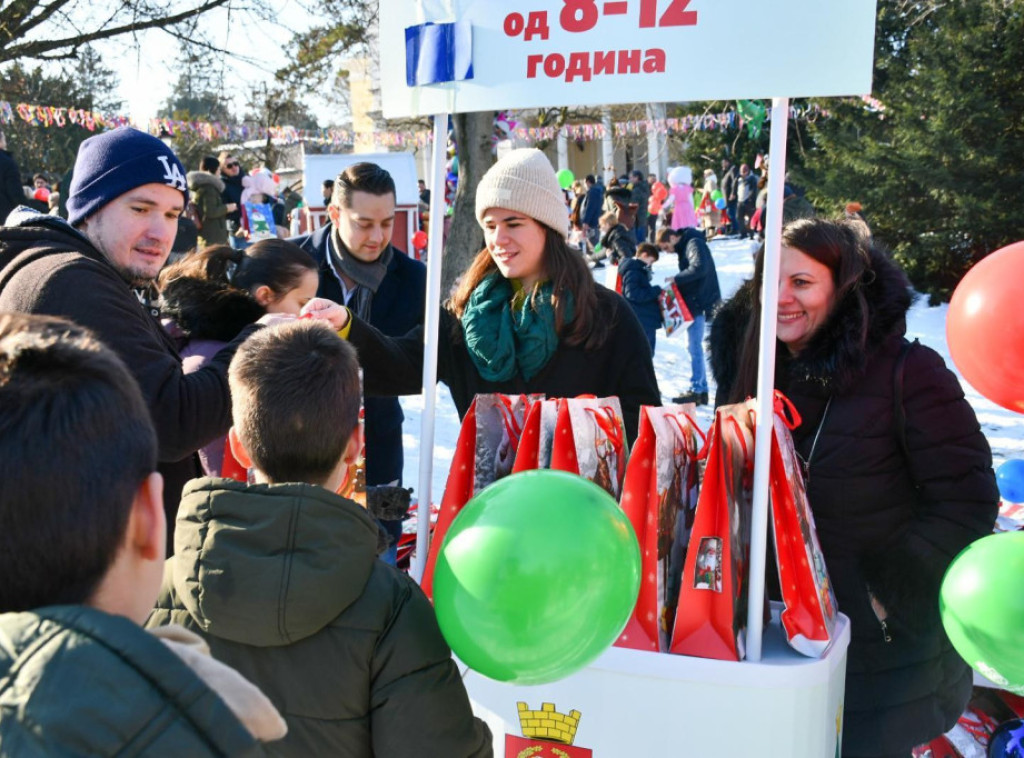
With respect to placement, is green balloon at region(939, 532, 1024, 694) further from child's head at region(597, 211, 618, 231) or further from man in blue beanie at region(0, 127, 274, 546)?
child's head at region(597, 211, 618, 231)

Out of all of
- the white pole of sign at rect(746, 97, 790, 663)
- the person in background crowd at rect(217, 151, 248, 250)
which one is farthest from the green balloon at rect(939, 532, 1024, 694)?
the person in background crowd at rect(217, 151, 248, 250)

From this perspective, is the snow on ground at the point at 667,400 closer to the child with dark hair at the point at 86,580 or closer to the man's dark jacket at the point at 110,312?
the man's dark jacket at the point at 110,312

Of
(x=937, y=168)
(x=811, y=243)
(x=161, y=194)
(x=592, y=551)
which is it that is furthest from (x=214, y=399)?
(x=937, y=168)

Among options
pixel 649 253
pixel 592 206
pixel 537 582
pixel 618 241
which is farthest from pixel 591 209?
pixel 537 582

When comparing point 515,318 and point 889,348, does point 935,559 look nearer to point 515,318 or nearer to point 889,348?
point 889,348

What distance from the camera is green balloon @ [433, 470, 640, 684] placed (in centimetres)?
152

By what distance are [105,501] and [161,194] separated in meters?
1.71

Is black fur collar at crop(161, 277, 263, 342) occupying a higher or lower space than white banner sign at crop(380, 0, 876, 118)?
lower

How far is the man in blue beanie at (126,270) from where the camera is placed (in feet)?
7.07

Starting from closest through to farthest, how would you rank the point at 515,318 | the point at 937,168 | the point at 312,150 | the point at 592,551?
the point at 592,551 → the point at 515,318 → the point at 937,168 → the point at 312,150

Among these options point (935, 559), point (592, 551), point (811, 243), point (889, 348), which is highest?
point (811, 243)

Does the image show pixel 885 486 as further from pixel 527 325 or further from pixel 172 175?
pixel 172 175

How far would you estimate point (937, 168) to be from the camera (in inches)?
459

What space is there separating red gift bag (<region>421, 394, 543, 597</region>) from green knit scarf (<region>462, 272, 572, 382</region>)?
433 millimetres
